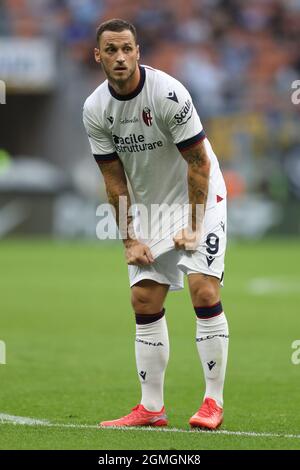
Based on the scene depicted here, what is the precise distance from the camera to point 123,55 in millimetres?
5941

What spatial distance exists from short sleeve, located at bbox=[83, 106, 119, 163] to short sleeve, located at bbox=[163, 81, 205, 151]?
414 mm

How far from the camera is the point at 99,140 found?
630 cm

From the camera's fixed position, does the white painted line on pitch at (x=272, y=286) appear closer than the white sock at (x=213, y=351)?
No

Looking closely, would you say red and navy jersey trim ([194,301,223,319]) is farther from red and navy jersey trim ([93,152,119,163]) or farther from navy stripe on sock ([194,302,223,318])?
red and navy jersey trim ([93,152,119,163])

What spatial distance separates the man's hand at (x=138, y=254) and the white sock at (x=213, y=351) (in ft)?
1.57

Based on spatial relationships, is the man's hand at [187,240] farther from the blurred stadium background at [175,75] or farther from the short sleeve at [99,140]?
the blurred stadium background at [175,75]

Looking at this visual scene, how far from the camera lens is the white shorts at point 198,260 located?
240 inches

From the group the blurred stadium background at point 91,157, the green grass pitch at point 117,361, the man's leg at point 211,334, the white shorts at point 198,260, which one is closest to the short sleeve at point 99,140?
the white shorts at point 198,260

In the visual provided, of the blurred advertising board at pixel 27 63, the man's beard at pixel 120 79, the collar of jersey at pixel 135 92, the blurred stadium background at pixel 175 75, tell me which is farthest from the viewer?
the blurred advertising board at pixel 27 63

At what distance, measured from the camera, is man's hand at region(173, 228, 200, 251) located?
6.09 meters

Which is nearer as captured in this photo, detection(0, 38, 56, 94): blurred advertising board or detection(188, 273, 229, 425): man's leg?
detection(188, 273, 229, 425): man's leg

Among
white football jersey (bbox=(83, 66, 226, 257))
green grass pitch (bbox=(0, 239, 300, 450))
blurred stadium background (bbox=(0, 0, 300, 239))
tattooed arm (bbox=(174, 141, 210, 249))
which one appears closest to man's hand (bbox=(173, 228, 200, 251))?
tattooed arm (bbox=(174, 141, 210, 249))

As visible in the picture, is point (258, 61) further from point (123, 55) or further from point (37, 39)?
point (123, 55)

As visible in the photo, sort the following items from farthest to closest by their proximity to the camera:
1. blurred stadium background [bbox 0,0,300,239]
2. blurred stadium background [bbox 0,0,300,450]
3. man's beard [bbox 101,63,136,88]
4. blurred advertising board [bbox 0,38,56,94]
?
blurred advertising board [bbox 0,38,56,94] → blurred stadium background [bbox 0,0,300,239] → blurred stadium background [bbox 0,0,300,450] → man's beard [bbox 101,63,136,88]
